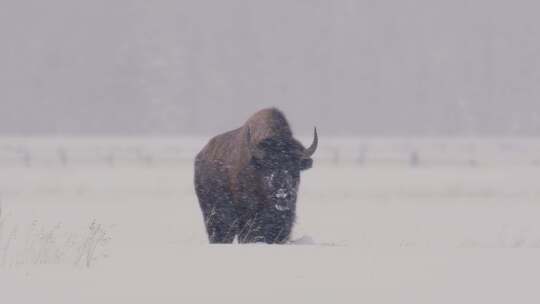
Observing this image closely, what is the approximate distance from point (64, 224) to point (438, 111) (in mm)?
79153

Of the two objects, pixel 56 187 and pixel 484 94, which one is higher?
pixel 56 187

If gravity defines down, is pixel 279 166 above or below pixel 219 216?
above

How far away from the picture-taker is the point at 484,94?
9400 cm

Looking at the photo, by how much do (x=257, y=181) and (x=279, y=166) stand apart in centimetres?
39

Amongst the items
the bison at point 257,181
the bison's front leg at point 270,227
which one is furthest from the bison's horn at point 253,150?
the bison's front leg at point 270,227

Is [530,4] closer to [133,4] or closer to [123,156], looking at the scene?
[133,4]

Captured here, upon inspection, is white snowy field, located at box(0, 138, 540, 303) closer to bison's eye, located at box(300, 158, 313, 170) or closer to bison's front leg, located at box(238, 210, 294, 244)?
bison's front leg, located at box(238, 210, 294, 244)

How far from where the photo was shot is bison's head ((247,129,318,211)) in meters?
11.9

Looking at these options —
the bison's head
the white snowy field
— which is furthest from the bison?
the white snowy field

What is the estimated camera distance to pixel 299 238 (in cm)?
1425

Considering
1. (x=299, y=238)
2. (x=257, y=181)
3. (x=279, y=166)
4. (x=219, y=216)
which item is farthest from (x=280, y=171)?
(x=299, y=238)

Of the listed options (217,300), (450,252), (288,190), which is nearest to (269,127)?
(288,190)

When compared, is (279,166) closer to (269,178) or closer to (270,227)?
(269,178)

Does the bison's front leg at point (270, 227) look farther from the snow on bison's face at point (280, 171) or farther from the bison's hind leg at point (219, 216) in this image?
the bison's hind leg at point (219, 216)
